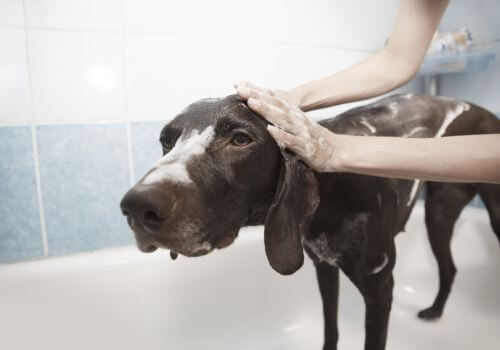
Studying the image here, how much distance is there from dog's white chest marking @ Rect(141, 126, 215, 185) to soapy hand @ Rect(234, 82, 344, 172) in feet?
0.41

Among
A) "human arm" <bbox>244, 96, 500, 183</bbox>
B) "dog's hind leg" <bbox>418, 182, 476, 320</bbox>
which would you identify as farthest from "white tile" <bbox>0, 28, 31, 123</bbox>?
"dog's hind leg" <bbox>418, 182, 476, 320</bbox>

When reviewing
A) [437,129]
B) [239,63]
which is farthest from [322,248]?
[239,63]

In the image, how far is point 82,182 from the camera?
63.8 inches

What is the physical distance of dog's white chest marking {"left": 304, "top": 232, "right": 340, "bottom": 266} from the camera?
39.9 inches

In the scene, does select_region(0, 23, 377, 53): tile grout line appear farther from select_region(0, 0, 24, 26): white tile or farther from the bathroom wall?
the bathroom wall

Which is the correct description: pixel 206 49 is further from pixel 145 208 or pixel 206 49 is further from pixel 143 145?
pixel 145 208

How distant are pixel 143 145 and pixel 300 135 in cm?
110

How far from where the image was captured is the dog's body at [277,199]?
2.25ft

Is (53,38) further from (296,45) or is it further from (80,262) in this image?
(296,45)

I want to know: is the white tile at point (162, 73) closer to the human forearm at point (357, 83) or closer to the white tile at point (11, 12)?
the white tile at point (11, 12)

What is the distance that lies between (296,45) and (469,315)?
159cm

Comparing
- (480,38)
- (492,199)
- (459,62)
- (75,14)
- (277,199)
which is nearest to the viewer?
(277,199)

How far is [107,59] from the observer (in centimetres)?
159

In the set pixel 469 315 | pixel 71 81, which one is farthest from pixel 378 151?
pixel 469 315
